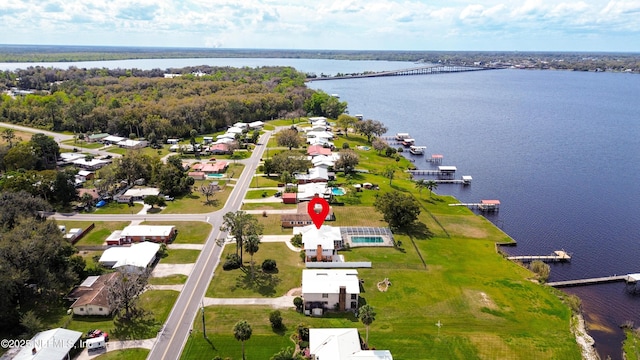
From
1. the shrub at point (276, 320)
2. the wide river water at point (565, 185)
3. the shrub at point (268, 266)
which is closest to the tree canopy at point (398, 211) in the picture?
the wide river water at point (565, 185)

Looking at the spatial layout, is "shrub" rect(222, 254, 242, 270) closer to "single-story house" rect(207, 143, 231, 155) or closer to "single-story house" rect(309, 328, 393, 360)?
"single-story house" rect(309, 328, 393, 360)

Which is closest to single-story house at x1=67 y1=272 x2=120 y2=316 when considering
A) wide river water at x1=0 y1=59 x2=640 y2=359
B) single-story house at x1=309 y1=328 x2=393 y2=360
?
single-story house at x1=309 y1=328 x2=393 y2=360

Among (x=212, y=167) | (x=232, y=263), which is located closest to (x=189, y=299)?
(x=232, y=263)

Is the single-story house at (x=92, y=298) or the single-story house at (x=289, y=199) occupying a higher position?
the single-story house at (x=289, y=199)

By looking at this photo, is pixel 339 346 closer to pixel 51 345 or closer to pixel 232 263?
pixel 232 263

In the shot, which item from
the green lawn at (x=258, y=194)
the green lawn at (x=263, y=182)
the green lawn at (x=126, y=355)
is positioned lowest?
the green lawn at (x=126, y=355)

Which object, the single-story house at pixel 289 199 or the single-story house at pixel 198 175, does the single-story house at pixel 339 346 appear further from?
the single-story house at pixel 198 175

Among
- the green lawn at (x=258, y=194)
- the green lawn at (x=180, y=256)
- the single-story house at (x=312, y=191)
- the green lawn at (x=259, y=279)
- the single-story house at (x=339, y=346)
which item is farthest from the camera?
the green lawn at (x=258, y=194)
